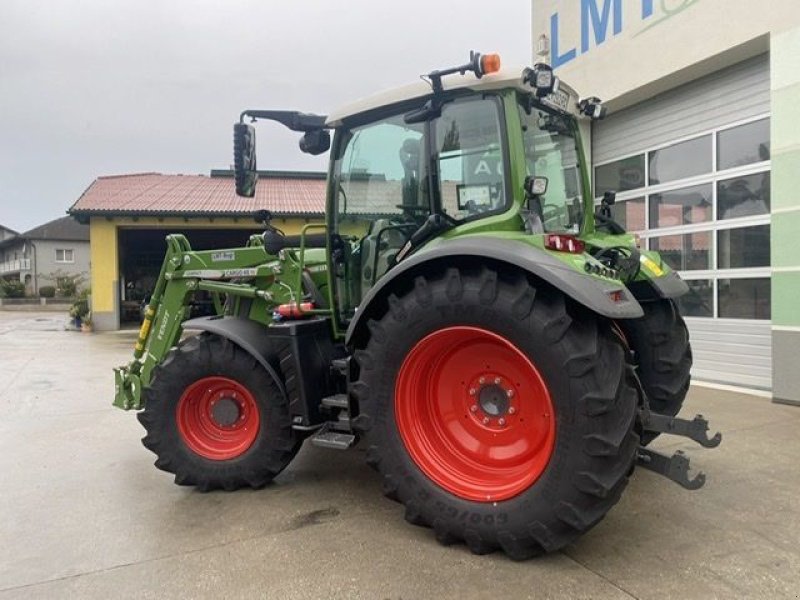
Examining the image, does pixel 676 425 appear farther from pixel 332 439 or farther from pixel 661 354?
pixel 332 439

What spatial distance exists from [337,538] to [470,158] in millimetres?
2126

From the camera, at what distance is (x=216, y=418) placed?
3.94 meters

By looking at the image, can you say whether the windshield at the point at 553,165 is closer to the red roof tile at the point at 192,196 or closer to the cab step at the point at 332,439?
the cab step at the point at 332,439

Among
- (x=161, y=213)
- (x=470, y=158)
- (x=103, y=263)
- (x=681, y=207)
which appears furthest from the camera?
(x=103, y=263)

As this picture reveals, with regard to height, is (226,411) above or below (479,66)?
below

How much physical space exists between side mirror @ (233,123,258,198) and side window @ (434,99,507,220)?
1.12 metres

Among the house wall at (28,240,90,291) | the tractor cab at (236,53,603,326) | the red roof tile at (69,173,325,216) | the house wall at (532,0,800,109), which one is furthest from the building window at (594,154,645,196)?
the house wall at (28,240,90,291)

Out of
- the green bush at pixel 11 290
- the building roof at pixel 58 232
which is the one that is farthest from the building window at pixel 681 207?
the building roof at pixel 58 232

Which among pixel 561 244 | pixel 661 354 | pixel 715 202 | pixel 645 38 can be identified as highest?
pixel 645 38

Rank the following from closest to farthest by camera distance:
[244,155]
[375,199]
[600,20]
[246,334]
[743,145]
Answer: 1. [244,155]
2. [375,199]
3. [246,334]
4. [743,145]
5. [600,20]

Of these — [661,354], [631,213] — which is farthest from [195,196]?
[661,354]

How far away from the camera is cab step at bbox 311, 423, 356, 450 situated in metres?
3.35

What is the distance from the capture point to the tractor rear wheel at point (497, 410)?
8.44 ft

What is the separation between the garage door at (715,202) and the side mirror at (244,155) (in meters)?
5.68
